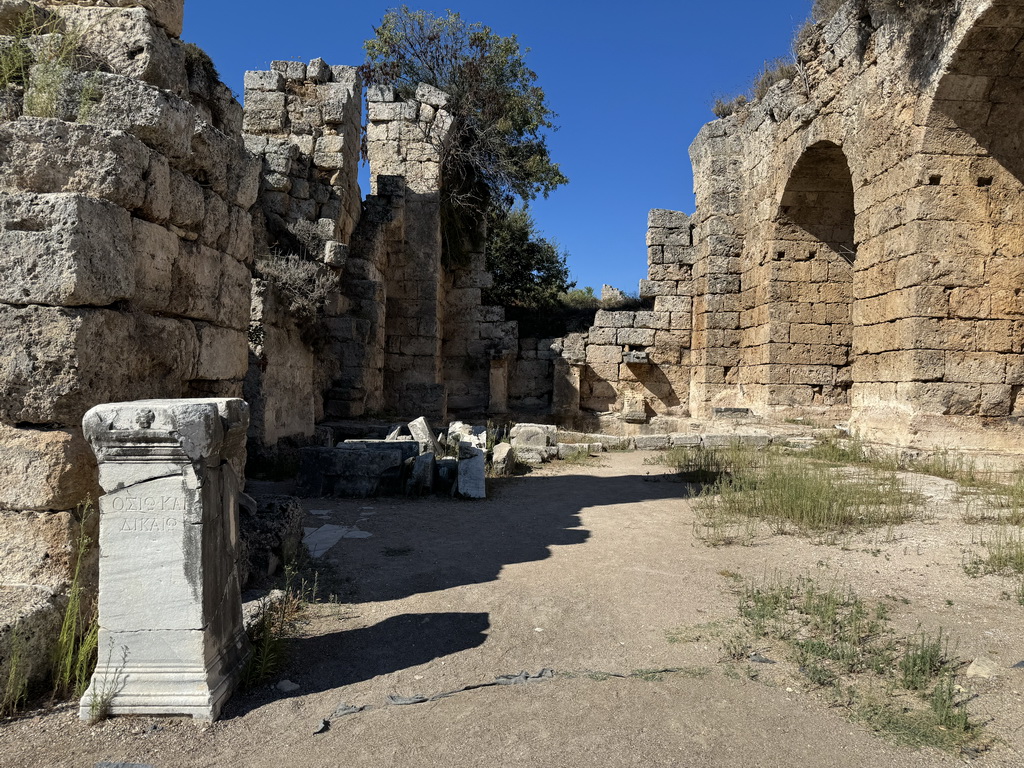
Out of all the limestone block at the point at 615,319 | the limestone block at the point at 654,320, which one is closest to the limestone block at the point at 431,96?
the limestone block at the point at 615,319

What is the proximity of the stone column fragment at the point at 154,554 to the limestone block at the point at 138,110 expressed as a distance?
1.89 m

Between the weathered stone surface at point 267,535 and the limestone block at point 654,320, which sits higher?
the limestone block at point 654,320

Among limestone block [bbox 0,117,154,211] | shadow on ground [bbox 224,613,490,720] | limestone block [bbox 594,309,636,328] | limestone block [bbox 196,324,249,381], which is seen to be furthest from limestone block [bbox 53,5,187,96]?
limestone block [bbox 594,309,636,328]

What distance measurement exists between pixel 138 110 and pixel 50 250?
3.46 ft

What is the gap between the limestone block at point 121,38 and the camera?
409 cm

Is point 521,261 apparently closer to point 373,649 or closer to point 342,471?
point 342,471

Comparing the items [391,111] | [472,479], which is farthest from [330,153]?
[472,479]

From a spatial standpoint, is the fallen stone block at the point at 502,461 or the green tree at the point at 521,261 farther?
the green tree at the point at 521,261

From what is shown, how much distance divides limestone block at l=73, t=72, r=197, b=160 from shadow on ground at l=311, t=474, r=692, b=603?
2.87 m

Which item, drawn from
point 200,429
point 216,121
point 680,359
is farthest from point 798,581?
point 680,359

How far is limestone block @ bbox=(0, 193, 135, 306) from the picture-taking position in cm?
322

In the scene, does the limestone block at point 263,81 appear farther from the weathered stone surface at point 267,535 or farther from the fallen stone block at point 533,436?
the weathered stone surface at point 267,535

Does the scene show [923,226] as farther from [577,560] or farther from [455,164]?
[455,164]

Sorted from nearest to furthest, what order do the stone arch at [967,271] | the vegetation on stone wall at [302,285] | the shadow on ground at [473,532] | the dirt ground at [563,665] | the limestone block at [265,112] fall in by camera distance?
the dirt ground at [563,665] → the shadow on ground at [473,532] → the vegetation on stone wall at [302,285] → the stone arch at [967,271] → the limestone block at [265,112]
